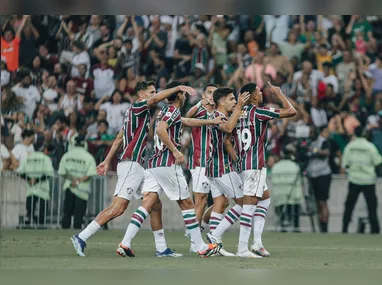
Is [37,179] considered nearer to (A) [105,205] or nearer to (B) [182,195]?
(A) [105,205]

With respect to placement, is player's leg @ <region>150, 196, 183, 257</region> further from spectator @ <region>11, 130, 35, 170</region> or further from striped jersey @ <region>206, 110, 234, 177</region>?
spectator @ <region>11, 130, 35, 170</region>

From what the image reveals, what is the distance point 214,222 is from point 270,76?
910 centimetres

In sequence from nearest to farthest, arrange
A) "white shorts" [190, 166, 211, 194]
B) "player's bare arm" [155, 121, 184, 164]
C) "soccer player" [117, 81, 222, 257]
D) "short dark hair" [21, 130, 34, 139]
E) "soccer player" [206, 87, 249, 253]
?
"player's bare arm" [155, 121, 184, 164] < "soccer player" [117, 81, 222, 257] < "soccer player" [206, 87, 249, 253] < "white shorts" [190, 166, 211, 194] < "short dark hair" [21, 130, 34, 139]

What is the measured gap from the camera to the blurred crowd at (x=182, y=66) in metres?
20.7

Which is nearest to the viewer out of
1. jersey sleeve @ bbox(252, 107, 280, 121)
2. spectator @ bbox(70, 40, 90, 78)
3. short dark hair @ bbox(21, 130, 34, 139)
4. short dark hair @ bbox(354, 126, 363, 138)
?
jersey sleeve @ bbox(252, 107, 280, 121)

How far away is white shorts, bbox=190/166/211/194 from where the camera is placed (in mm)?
13375

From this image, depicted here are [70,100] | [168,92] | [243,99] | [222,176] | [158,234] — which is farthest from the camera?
[70,100]

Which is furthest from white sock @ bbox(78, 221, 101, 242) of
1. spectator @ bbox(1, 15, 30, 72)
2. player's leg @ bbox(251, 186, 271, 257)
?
spectator @ bbox(1, 15, 30, 72)

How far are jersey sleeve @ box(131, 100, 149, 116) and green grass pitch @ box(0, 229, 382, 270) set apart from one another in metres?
1.67

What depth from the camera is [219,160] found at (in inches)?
502

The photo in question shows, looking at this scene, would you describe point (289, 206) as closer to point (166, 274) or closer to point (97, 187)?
point (97, 187)

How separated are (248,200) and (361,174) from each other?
757 cm

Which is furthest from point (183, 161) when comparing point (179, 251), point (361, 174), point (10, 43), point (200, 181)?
point (10, 43)

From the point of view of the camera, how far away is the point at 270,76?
70.3ft
